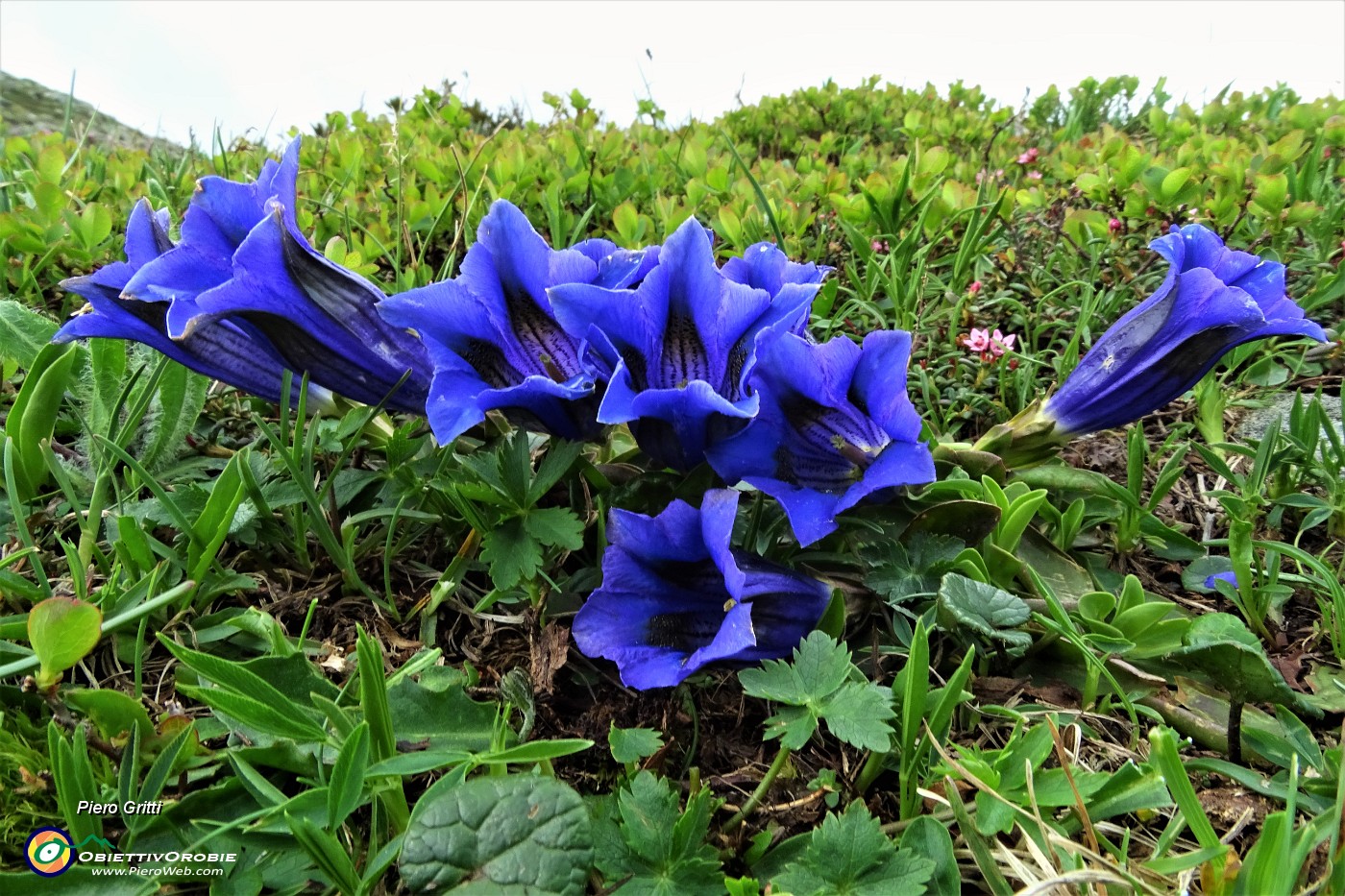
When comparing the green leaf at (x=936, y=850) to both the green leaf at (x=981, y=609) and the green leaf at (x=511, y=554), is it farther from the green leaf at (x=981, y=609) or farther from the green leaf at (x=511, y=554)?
the green leaf at (x=511, y=554)

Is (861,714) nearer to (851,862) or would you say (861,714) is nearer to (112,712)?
(851,862)

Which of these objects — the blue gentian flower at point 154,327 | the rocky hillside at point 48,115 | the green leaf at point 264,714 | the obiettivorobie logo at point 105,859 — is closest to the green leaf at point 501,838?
the green leaf at point 264,714

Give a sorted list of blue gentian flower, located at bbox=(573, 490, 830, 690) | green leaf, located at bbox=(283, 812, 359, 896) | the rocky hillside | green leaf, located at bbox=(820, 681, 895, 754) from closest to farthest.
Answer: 1. green leaf, located at bbox=(283, 812, 359, 896)
2. green leaf, located at bbox=(820, 681, 895, 754)
3. blue gentian flower, located at bbox=(573, 490, 830, 690)
4. the rocky hillside

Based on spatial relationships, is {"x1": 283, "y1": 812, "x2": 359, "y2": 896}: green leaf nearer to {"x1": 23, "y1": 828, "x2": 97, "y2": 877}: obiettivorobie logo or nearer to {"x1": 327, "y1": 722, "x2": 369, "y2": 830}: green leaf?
{"x1": 327, "y1": 722, "x2": 369, "y2": 830}: green leaf

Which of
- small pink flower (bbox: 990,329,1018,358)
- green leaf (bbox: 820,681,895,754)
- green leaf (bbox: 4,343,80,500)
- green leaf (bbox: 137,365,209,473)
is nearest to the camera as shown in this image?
green leaf (bbox: 820,681,895,754)

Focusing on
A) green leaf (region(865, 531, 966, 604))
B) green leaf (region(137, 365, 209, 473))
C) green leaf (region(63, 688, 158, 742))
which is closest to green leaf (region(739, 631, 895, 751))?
green leaf (region(865, 531, 966, 604))

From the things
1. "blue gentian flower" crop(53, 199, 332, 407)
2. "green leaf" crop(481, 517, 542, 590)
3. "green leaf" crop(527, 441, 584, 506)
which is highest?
"blue gentian flower" crop(53, 199, 332, 407)
